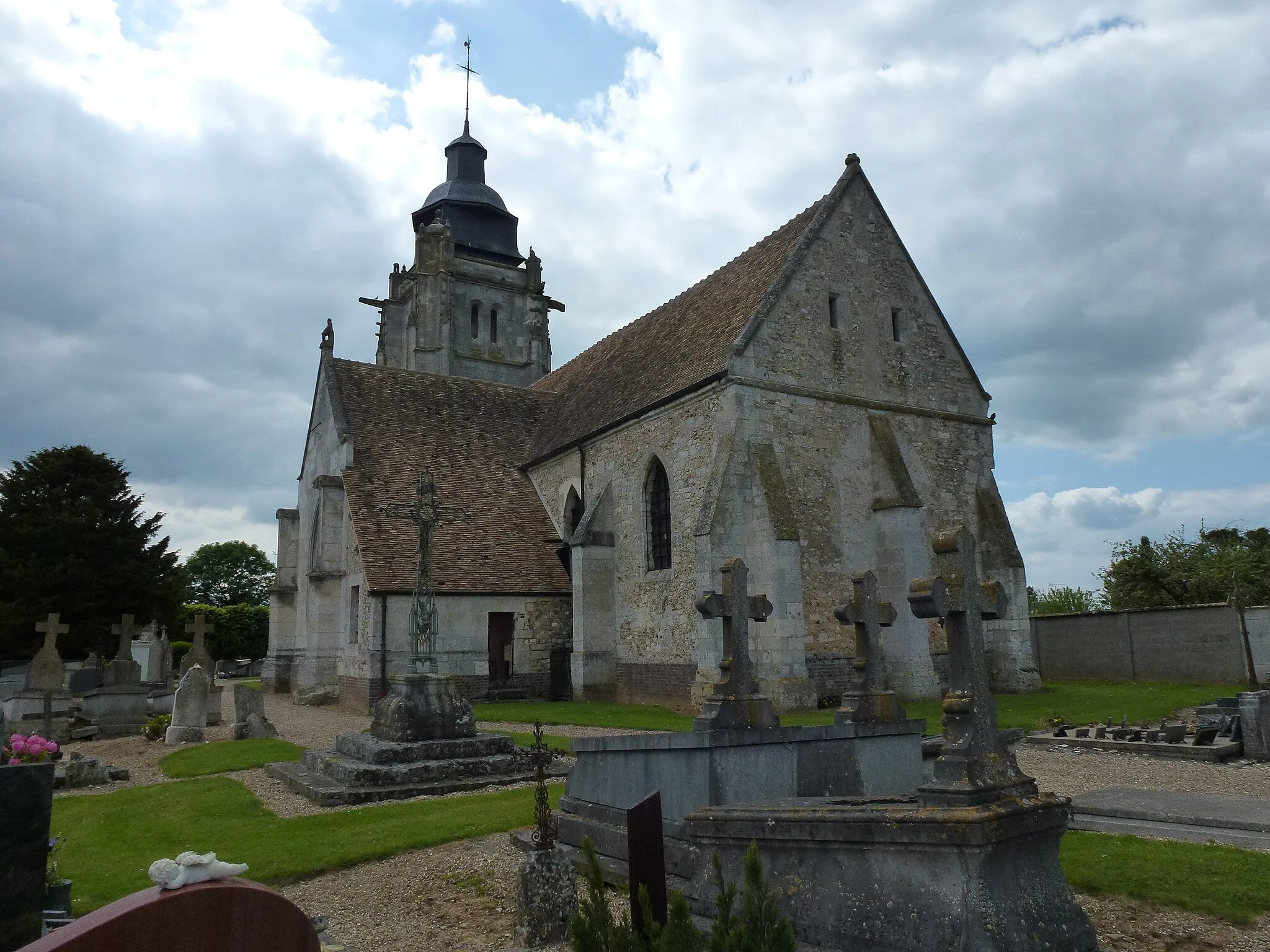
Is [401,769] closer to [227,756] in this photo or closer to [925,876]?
[227,756]

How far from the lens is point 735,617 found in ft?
25.1

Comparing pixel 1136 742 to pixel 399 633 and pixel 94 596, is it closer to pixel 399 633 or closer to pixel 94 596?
pixel 399 633

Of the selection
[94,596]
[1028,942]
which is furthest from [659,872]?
[94,596]

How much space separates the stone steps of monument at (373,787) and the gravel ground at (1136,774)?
632 cm

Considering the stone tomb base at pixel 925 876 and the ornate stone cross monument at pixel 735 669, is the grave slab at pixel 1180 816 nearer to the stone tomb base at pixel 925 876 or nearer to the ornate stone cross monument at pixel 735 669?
the ornate stone cross monument at pixel 735 669

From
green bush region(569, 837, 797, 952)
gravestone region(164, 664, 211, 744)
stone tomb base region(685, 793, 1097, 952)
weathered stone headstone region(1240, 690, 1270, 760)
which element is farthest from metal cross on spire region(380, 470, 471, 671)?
weathered stone headstone region(1240, 690, 1270, 760)

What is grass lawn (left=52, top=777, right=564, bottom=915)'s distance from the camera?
7289mm

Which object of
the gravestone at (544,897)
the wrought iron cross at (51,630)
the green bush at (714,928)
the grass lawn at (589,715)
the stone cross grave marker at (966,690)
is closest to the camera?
the green bush at (714,928)

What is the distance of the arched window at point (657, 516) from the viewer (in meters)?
20.1

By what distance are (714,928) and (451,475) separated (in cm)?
2178

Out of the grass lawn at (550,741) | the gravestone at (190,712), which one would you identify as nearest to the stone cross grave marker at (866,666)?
the grass lawn at (550,741)

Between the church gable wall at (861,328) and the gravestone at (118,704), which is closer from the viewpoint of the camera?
the gravestone at (118,704)

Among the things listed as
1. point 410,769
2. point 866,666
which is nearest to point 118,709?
point 410,769

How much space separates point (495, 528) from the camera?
23.3 metres
